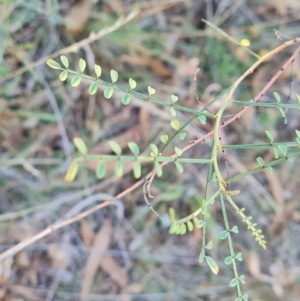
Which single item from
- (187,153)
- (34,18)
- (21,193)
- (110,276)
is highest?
(34,18)

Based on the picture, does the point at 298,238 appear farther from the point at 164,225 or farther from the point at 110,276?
the point at 110,276

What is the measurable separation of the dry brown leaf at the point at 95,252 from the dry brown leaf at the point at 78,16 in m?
0.50

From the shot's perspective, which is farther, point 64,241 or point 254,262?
point 254,262

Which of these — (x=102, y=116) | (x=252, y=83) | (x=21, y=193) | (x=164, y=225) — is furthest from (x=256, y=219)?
(x=21, y=193)

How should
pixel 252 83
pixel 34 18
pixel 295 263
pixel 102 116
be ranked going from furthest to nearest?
1. pixel 295 263
2. pixel 252 83
3. pixel 102 116
4. pixel 34 18

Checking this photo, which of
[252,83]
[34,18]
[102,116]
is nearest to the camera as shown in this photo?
[34,18]

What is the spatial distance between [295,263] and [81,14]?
3.12 ft

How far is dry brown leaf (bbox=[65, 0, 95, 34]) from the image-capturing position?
1177 mm

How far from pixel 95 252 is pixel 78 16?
600 mm

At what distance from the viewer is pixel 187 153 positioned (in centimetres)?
133

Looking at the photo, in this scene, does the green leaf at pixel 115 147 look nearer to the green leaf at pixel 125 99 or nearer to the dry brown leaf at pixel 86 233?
the green leaf at pixel 125 99

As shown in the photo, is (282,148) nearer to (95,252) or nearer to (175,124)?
(175,124)

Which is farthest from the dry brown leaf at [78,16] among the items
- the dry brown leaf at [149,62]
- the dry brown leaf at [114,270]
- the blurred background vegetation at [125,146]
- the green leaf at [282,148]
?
the green leaf at [282,148]

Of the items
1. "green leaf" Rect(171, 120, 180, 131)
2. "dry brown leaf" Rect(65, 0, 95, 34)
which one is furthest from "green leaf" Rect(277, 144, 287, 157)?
"dry brown leaf" Rect(65, 0, 95, 34)
